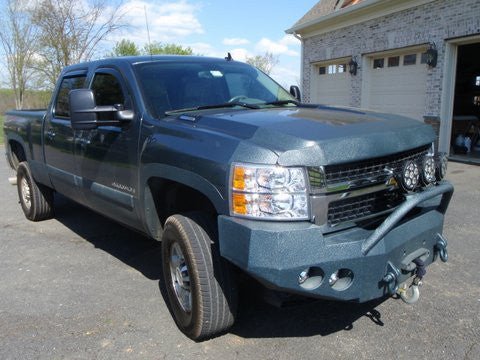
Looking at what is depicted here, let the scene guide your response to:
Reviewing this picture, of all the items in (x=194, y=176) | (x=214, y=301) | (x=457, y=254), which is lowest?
(x=457, y=254)

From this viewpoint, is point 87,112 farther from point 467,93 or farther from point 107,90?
point 467,93

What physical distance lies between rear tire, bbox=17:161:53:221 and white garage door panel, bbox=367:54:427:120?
8902mm

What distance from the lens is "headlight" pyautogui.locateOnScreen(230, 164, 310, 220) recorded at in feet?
8.21

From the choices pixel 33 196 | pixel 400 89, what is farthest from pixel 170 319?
pixel 400 89

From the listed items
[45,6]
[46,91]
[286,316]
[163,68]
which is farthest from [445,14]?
[46,91]

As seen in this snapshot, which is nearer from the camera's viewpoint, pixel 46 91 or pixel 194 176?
pixel 194 176

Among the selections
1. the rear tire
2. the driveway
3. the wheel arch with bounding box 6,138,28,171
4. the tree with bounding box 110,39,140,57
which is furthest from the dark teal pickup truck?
the tree with bounding box 110,39,140,57

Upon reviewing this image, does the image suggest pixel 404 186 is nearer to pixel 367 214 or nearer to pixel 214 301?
pixel 367 214

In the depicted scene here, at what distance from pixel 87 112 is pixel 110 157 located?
0.47 metres

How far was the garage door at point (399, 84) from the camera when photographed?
11289 millimetres

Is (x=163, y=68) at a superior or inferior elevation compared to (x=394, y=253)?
superior

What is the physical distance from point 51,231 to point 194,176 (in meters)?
3.66

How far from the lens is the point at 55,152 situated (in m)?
4.98

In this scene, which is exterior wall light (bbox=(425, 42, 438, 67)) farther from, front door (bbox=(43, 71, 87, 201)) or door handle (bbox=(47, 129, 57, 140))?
door handle (bbox=(47, 129, 57, 140))
